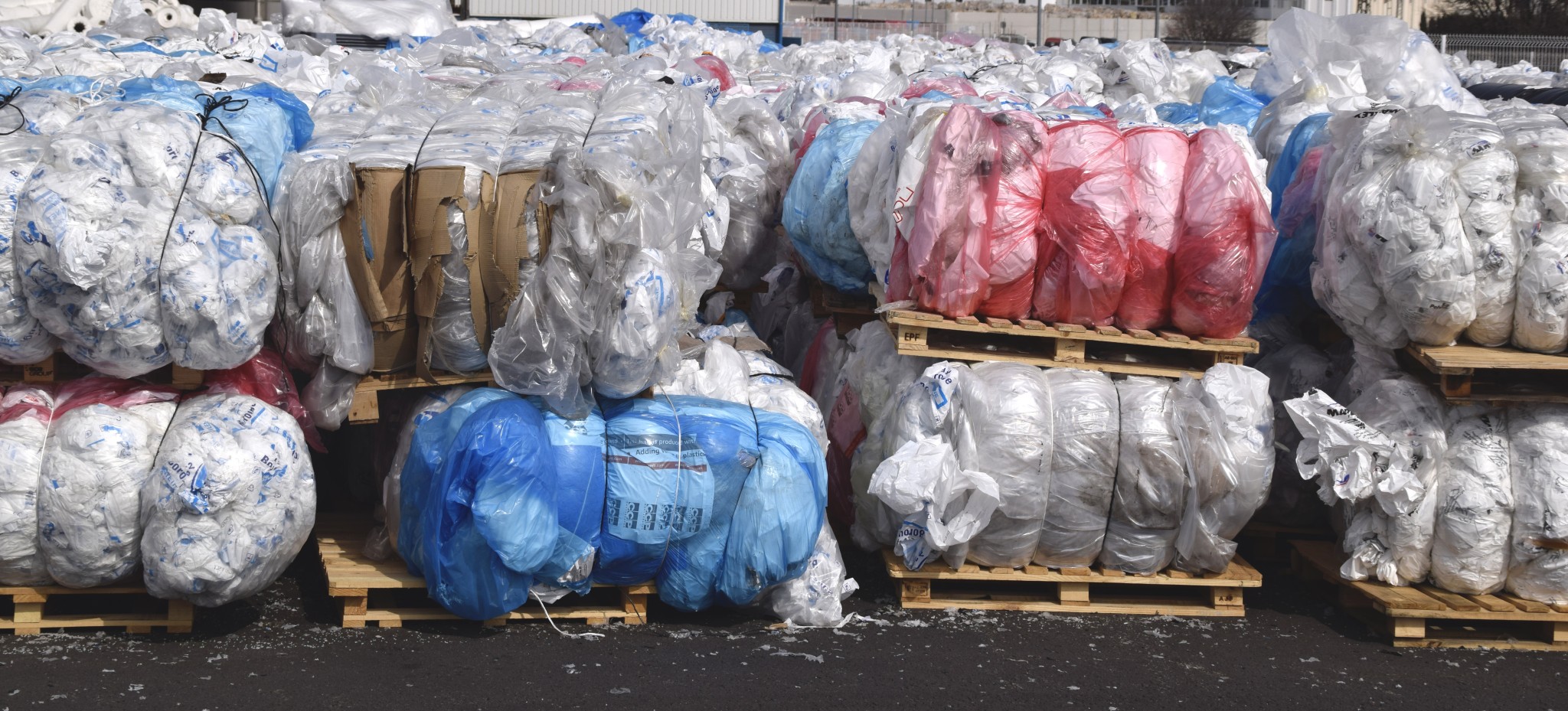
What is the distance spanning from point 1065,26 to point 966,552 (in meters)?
30.9

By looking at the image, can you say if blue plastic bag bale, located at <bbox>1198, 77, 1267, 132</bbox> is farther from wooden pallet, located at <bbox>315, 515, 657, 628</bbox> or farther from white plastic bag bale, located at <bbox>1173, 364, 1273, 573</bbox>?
wooden pallet, located at <bbox>315, 515, 657, 628</bbox>

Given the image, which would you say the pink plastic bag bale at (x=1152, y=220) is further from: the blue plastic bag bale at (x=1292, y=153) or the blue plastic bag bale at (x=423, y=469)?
the blue plastic bag bale at (x=423, y=469)

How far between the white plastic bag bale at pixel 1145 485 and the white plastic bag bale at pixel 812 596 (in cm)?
96

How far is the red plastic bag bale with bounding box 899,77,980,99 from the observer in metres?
6.68

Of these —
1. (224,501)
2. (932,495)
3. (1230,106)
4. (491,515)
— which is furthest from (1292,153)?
(224,501)

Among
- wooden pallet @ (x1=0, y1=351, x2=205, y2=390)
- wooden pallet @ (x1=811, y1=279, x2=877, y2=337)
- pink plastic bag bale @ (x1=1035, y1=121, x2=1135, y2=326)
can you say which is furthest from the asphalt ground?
wooden pallet @ (x1=811, y1=279, x2=877, y2=337)

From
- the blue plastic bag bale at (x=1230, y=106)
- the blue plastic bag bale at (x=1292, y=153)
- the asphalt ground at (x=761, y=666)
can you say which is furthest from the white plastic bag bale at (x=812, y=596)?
the blue plastic bag bale at (x=1230, y=106)

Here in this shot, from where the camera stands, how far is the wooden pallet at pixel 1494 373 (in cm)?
423

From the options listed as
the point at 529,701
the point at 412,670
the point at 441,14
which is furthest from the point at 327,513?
the point at 441,14

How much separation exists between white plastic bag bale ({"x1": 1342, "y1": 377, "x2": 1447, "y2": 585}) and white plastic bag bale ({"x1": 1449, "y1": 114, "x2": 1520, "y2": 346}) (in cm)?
36

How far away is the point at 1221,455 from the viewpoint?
430 cm

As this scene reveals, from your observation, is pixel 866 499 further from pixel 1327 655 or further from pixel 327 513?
pixel 327 513

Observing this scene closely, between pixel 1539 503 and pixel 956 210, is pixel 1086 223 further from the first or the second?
pixel 1539 503

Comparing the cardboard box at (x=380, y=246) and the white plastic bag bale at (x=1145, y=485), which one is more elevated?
the cardboard box at (x=380, y=246)
